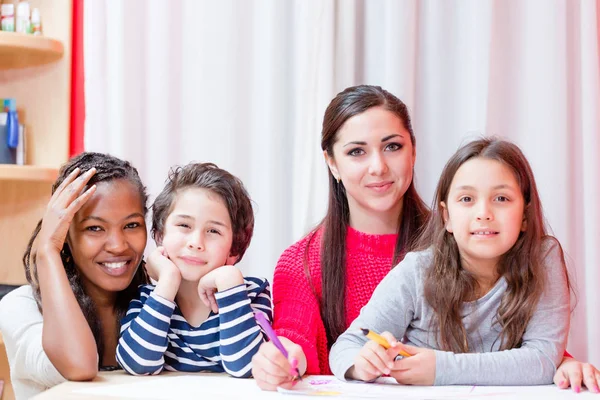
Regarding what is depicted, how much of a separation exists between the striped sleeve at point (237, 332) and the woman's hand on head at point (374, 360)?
0.18m

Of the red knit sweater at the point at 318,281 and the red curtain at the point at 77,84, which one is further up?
the red curtain at the point at 77,84

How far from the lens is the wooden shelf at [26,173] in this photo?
2.05 meters

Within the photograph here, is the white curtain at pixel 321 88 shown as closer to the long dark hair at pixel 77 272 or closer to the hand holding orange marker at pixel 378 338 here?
the long dark hair at pixel 77 272

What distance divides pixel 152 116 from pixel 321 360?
0.98 metres

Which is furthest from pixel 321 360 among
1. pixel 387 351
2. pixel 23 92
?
pixel 23 92

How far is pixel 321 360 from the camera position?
1.48 m

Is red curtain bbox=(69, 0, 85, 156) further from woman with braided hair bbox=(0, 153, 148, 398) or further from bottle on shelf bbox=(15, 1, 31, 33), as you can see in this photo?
woman with braided hair bbox=(0, 153, 148, 398)

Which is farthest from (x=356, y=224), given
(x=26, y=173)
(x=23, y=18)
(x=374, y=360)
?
(x=23, y=18)

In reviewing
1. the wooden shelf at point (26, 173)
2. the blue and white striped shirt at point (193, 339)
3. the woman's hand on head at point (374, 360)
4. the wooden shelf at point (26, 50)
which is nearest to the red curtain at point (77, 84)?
the wooden shelf at point (26, 50)

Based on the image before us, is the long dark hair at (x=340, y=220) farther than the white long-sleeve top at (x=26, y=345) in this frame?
Yes

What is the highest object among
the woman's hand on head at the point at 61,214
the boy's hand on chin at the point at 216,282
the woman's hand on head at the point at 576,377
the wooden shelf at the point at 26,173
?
the wooden shelf at the point at 26,173

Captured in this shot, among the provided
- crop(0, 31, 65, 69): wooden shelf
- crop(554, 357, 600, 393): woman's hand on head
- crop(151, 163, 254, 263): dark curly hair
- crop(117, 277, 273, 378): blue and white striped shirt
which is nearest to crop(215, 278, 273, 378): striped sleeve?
crop(117, 277, 273, 378): blue and white striped shirt

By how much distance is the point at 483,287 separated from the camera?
133 centimetres

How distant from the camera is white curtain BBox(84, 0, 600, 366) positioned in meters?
1.96
